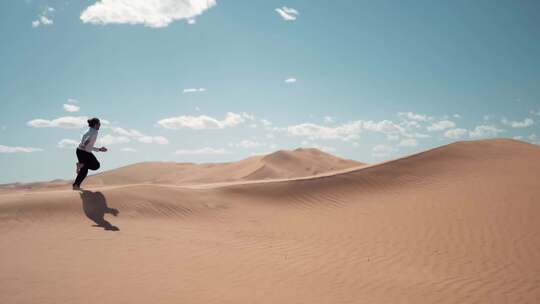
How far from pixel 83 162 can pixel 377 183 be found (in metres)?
10.1

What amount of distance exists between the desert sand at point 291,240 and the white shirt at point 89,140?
3.84 feet

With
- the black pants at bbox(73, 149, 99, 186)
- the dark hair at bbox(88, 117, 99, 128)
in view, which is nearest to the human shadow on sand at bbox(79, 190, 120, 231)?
the black pants at bbox(73, 149, 99, 186)

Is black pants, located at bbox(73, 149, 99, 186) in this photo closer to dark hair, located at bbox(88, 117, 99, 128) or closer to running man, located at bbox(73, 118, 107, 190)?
running man, located at bbox(73, 118, 107, 190)

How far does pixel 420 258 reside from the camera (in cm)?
749

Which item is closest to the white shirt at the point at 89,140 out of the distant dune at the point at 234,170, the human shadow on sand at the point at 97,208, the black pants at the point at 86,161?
the black pants at the point at 86,161

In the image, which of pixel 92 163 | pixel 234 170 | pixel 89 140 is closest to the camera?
pixel 89 140

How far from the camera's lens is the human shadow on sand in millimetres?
7429

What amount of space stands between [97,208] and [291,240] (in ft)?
15.3

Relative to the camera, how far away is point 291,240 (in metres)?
8.35

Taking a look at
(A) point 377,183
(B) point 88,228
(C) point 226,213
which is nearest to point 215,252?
(B) point 88,228

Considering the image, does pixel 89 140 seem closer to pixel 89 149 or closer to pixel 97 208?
pixel 89 149

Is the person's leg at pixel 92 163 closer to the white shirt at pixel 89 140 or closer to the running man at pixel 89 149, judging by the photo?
the running man at pixel 89 149

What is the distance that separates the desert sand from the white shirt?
1.17 meters

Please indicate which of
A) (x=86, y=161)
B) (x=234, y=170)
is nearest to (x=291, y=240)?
(x=86, y=161)
